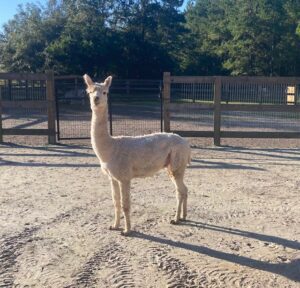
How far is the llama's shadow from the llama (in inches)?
19.4

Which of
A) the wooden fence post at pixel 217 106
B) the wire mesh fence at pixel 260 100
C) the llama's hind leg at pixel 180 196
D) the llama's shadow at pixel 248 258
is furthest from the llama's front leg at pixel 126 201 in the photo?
the wire mesh fence at pixel 260 100

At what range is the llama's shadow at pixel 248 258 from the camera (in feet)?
14.6

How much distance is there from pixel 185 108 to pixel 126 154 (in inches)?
261

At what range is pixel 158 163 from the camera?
18.5ft

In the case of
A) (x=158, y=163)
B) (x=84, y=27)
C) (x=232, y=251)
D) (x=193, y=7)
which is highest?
(x=193, y=7)

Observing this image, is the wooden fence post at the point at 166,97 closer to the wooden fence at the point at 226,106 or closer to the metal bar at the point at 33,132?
the wooden fence at the point at 226,106

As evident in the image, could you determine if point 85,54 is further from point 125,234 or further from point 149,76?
point 125,234

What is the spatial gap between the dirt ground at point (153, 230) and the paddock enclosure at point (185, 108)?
2.76 meters

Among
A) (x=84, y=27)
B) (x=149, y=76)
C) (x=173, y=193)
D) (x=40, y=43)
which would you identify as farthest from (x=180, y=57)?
(x=173, y=193)

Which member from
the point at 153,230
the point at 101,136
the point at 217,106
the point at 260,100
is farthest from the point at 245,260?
the point at 260,100

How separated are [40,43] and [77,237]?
33.7m

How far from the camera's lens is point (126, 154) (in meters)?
5.46

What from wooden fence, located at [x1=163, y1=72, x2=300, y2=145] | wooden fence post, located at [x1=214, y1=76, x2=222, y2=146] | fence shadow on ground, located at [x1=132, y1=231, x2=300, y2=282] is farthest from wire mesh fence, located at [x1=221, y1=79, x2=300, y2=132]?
fence shadow on ground, located at [x1=132, y1=231, x2=300, y2=282]

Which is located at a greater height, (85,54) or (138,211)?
(85,54)
